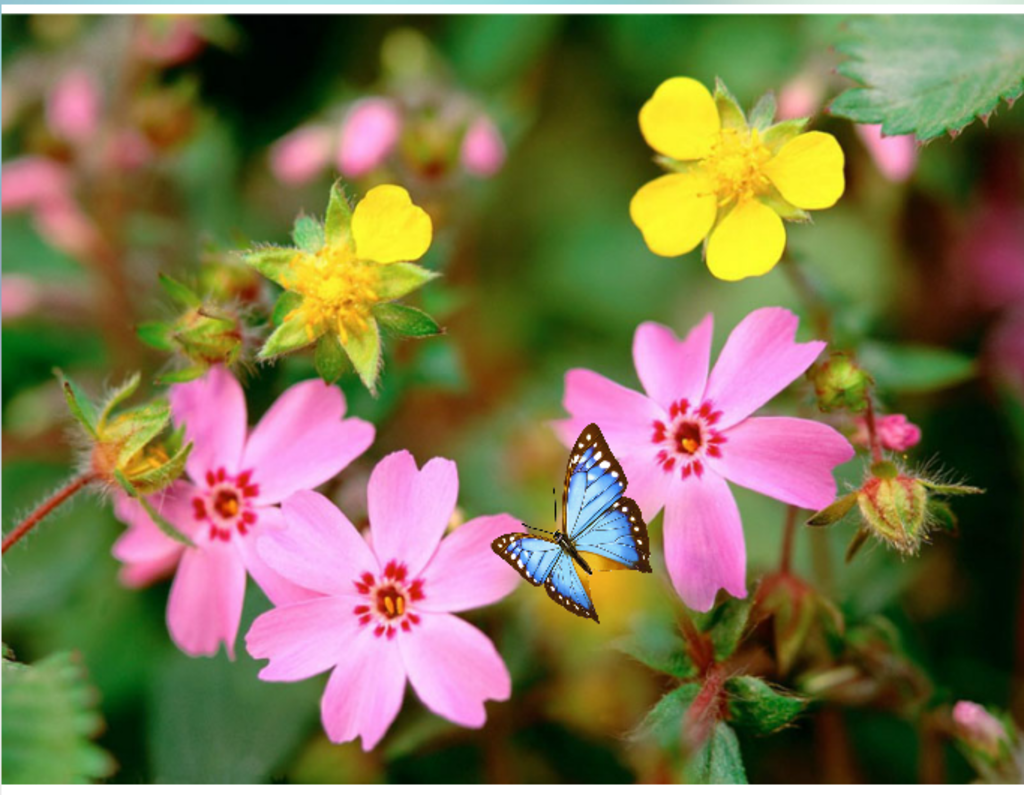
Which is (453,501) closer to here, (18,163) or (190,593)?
(190,593)

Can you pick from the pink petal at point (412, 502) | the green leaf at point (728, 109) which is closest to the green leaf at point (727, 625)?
the pink petal at point (412, 502)

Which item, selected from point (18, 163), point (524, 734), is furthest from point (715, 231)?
point (18, 163)

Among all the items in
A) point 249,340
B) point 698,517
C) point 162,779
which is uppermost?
point 249,340

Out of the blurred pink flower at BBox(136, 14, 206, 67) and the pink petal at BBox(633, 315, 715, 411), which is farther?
the blurred pink flower at BBox(136, 14, 206, 67)

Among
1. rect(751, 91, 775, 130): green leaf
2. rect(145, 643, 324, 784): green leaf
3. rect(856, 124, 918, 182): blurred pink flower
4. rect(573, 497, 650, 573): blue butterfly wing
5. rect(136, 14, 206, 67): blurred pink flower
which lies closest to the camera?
rect(573, 497, 650, 573): blue butterfly wing

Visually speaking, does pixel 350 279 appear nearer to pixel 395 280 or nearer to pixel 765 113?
pixel 395 280

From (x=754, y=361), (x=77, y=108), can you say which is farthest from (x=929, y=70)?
(x=77, y=108)

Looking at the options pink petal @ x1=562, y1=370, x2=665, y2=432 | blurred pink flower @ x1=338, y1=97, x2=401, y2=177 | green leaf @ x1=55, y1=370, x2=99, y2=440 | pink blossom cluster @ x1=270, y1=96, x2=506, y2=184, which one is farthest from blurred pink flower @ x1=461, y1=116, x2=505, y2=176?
green leaf @ x1=55, y1=370, x2=99, y2=440

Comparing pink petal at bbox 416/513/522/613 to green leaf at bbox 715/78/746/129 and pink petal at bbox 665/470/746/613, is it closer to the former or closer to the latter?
pink petal at bbox 665/470/746/613
